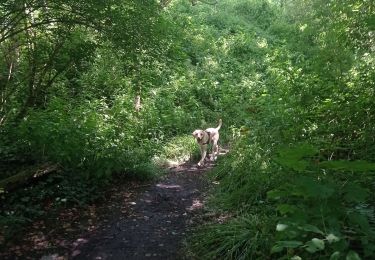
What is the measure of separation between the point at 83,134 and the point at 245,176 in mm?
2908

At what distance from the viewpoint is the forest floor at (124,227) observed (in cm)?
466

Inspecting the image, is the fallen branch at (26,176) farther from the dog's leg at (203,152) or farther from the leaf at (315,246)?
the leaf at (315,246)

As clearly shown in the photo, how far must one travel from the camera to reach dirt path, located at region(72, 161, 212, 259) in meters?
4.68

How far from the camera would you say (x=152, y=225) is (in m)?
5.48

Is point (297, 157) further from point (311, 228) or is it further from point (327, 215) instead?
point (311, 228)

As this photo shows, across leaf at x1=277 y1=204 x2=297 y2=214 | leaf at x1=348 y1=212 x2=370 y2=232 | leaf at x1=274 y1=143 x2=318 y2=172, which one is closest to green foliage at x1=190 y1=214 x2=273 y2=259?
leaf at x1=277 y1=204 x2=297 y2=214

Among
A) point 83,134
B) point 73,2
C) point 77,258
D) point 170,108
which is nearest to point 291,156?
Answer: point 77,258

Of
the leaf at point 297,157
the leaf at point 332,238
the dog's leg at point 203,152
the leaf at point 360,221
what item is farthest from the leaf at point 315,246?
the dog's leg at point 203,152

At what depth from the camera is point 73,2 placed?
5.36m

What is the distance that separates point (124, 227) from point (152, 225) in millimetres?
407

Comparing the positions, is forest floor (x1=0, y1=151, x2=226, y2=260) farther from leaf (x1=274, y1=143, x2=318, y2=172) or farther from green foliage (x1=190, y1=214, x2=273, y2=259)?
leaf (x1=274, y1=143, x2=318, y2=172)

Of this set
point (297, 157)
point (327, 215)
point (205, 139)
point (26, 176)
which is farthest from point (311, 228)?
point (205, 139)

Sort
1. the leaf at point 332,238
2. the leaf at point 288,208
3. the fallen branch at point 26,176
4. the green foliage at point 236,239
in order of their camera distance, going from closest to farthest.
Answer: the leaf at point 332,238 → the leaf at point 288,208 → the green foliage at point 236,239 → the fallen branch at point 26,176

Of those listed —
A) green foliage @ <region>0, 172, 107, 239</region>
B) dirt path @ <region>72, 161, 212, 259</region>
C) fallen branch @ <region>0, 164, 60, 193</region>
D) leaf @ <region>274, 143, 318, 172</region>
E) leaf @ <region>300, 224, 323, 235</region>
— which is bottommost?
dirt path @ <region>72, 161, 212, 259</region>
